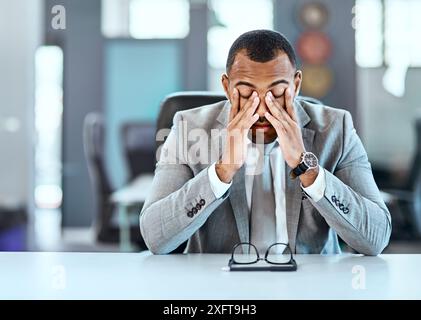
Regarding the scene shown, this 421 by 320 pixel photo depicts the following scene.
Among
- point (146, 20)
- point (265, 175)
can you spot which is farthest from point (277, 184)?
point (146, 20)

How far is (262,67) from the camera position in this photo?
1024 millimetres

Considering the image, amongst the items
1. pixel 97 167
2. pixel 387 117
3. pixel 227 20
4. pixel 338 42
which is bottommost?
pixel 97 167

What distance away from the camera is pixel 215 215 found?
1.10 metres

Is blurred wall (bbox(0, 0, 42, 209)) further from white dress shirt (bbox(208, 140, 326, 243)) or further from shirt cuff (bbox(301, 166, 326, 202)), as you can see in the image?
shirt cuff (bbox(301, 166, 326, 202))

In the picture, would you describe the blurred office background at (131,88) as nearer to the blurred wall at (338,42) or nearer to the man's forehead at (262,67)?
the blurred wall at (338,42)

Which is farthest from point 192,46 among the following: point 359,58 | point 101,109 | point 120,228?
point 120,228

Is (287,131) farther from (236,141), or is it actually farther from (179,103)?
(179,103)

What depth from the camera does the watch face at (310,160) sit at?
99 centimetres

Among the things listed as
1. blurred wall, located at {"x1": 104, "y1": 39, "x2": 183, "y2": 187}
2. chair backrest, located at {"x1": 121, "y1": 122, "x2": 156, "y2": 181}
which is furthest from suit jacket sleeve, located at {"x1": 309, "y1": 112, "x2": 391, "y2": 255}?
blurred wall, located at {"x1": 104, "y1": 39, "x2": 183, "y2": 187}

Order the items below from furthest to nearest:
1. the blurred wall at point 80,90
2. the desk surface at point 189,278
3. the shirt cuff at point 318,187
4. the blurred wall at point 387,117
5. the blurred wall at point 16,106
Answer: the blurred wall at point 80,90 → the blurred wall at point 387,117 → the blurred wall at point 16,106 → the shirt cuff at point 318,187 → the desk surface at point 189,278

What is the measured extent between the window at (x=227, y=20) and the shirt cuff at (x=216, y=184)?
203 cm

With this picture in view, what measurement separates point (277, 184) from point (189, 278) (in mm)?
348

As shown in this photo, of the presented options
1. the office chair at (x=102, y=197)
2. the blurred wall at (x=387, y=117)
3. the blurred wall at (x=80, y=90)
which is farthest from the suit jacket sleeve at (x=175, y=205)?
the blurred wall at (x=80, y=90)

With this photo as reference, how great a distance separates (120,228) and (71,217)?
1532 millimetres
